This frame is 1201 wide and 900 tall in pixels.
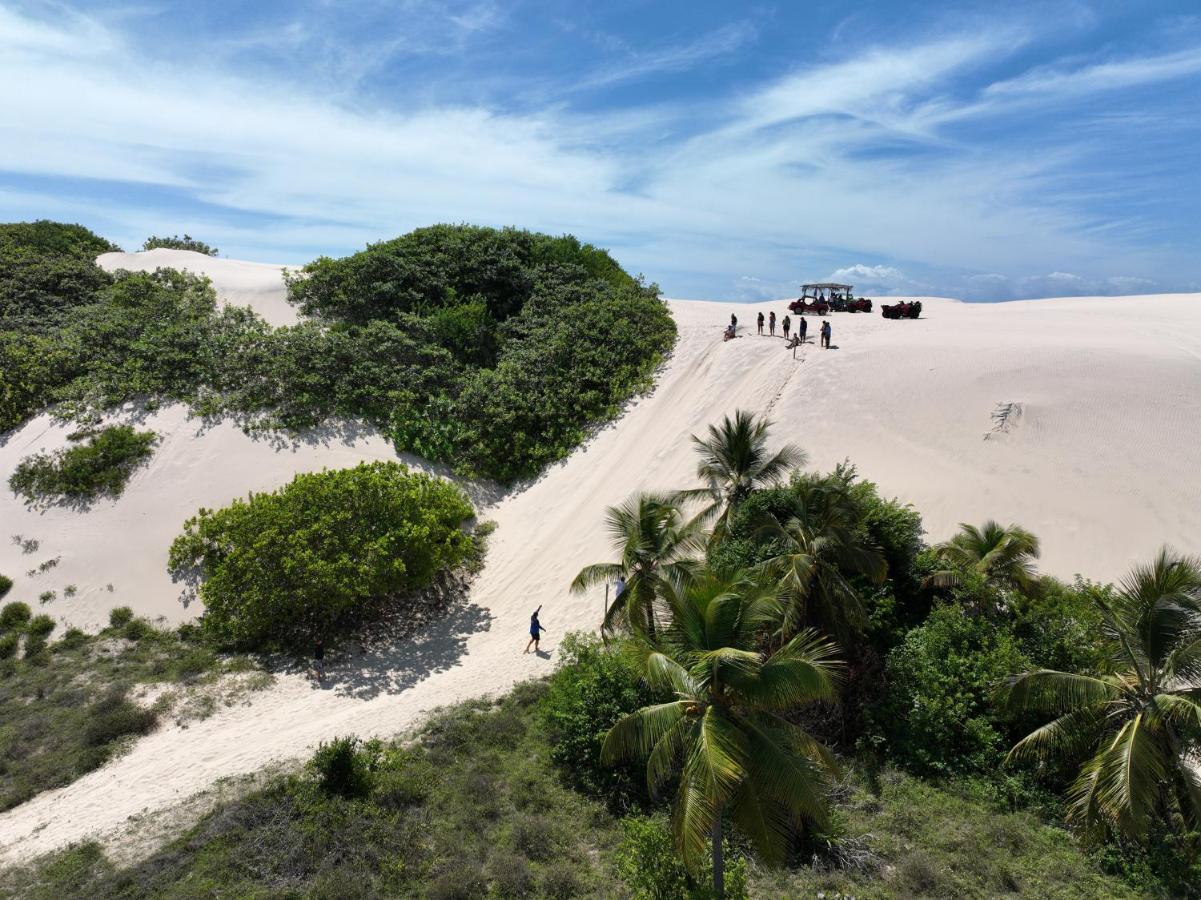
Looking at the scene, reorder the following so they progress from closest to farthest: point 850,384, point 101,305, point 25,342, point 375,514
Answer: point 375,514, point 850,384, point 25,342, point 101,305

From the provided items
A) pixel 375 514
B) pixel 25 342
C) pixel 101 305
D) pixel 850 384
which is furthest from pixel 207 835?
pixel 101 305

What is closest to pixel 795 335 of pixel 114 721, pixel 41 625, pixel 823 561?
pixel 823 561

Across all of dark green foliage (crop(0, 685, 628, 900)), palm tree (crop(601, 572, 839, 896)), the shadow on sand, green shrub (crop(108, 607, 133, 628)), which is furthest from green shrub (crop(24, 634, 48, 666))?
palm tree (crop(601, 572, 839, 896))

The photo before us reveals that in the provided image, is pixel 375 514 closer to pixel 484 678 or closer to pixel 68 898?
pixel 484 678

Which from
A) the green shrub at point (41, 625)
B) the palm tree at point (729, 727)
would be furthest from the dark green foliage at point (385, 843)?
the green shrub at point (41, 625)

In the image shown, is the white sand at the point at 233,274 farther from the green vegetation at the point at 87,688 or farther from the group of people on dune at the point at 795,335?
the group of people on dune at the point at 795,335

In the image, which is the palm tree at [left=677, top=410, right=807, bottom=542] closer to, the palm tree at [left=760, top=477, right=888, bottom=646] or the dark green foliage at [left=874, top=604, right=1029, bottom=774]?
the palm tree at [left=760, top=477, right=888, bottom=646]

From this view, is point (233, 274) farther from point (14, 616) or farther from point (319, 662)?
point (319, 662)
